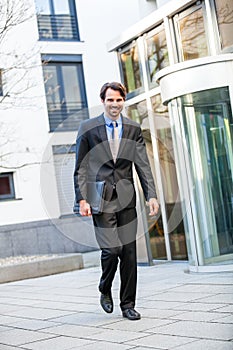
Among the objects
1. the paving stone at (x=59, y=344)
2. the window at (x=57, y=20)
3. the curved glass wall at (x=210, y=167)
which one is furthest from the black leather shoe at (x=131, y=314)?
the window at (x=57, y=20)

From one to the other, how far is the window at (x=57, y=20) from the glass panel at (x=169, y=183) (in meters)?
11.3

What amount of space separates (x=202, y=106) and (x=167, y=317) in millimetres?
4093

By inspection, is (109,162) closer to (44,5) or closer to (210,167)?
(210,167)

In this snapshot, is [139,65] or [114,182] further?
[139,65]

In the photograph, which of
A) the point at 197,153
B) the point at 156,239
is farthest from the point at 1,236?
the point at 197,153

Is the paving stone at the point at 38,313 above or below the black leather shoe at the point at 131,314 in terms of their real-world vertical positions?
below

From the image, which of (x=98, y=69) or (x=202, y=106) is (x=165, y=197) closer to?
(x=202, y=106)

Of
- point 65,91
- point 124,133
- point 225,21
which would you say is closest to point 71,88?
point 65,91

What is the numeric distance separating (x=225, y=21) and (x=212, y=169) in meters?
2.10

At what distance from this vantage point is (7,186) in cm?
2022

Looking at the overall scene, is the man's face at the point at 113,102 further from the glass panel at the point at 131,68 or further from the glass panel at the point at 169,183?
the glass panel at the point at 131,68

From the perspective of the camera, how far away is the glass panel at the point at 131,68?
11.7 m

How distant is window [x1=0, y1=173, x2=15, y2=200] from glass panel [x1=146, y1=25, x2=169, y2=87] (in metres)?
9.72

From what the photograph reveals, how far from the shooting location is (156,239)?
11.6 metres
